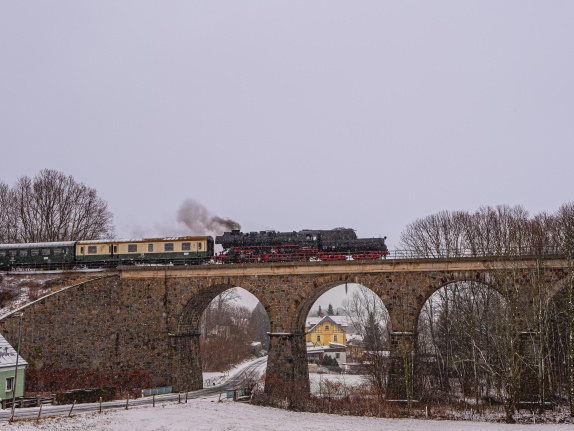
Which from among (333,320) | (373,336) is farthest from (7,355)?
(333,320)

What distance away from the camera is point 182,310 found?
4047 centimetres

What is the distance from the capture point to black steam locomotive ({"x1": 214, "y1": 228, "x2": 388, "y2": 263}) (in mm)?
39625

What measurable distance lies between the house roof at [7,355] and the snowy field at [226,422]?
8457 millimetres

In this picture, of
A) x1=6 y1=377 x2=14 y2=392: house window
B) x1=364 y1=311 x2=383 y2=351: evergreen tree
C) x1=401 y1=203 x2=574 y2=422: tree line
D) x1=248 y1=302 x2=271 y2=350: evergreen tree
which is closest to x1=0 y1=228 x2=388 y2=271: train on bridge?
x1=401 y1=203 x2=574 y2=422: tree line

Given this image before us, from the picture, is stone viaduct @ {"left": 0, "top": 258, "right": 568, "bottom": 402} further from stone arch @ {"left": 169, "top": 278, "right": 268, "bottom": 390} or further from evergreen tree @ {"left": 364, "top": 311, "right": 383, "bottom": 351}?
evergreen tree @ {"left": 364, "top": 311, "right": 383, "bottom": 351}

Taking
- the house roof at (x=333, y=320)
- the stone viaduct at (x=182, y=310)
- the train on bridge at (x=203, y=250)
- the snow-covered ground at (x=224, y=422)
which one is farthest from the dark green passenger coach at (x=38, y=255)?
the house roof at (x=333, y=320)

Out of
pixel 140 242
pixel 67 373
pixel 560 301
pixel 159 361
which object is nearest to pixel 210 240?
pixel 140 242

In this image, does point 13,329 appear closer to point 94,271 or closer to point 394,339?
point 94,271

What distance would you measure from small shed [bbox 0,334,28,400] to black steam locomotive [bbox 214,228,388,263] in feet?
47.5

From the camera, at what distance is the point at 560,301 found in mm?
36375

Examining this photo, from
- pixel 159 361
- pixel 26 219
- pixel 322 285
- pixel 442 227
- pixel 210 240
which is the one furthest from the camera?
pixel 26 219

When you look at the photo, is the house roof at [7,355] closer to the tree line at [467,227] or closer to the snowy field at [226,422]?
the snowy field at [226,422]

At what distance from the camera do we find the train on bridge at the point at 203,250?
40250mm

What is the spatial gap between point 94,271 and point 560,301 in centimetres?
3315
